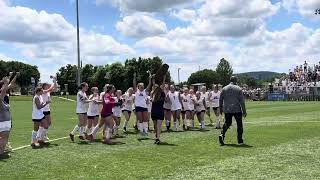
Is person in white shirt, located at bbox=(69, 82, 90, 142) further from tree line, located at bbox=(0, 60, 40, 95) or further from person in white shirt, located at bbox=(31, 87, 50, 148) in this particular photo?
tree line, located at bbox=(0, 60, 40, 95)

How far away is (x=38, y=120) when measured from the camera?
17.0 meters

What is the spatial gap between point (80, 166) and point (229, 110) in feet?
20.6

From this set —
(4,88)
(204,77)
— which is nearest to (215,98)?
(4,88)

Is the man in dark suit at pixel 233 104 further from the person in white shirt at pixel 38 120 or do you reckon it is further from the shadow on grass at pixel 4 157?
the shadow on grass at pixel 4 157

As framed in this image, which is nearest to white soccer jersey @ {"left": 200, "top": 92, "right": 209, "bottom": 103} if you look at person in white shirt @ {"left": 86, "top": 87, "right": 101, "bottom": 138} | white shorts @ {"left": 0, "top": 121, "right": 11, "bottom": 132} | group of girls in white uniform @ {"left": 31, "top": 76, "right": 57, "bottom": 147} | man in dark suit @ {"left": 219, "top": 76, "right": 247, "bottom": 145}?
person in white shirt @ {"left": 86, "top": 87, "right": 101, "bottom": 138}

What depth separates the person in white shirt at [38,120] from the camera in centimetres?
1659

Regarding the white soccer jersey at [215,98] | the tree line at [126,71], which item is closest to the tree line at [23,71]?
→ the tree line at [126,71]

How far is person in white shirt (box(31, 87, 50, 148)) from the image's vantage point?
16.6 m

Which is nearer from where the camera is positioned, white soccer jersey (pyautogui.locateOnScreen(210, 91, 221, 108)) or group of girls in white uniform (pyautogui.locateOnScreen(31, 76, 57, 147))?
group of girls in white uniform (pyautogui.locateOnScreen(31, 76, 57, 147))

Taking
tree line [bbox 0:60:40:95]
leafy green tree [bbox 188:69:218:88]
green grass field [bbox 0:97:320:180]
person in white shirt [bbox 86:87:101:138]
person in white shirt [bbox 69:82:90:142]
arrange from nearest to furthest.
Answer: green grass field [bbox 0:97:320:180], person in white shirt [bbox 69:82:90:142], person in white shirt [bbox 86:87:101:138], tree line [bbox 0:60:40:95], leafy green tree [bbox 188:69:218:88]

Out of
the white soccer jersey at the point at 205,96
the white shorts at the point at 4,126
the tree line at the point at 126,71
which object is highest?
the tree line at the point at 126,71

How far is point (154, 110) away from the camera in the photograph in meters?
17.2

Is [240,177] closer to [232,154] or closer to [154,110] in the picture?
[232,154]

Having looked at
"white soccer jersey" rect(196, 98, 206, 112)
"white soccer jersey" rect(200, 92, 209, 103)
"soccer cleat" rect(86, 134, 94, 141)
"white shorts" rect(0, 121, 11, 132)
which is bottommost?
"soccer cleat" rect(86, 134, 94, 141)
